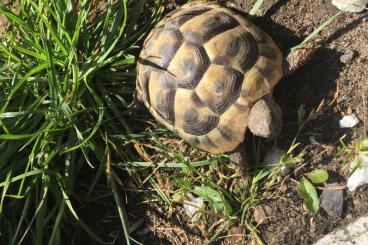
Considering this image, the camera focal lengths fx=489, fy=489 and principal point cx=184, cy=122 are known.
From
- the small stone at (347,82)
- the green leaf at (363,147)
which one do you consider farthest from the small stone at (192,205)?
the small stone at (347,82)

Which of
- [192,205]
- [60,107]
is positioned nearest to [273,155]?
[192,205]

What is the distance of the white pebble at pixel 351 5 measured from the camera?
7.70ft

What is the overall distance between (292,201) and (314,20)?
0.90 metres

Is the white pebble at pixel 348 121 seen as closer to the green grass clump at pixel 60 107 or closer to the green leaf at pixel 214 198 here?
the green leaf at pixel 214 198

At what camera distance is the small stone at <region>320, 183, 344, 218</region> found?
7.25 feet

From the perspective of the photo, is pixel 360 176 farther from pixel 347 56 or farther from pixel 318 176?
pixel 347 56

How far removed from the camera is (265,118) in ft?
6.89

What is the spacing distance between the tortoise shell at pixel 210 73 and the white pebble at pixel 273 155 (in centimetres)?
21

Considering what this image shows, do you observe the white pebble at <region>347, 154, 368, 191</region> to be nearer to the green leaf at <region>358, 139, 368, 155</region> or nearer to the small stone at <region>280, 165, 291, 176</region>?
the green leaf at <region>358, 139, 368, 155</region>

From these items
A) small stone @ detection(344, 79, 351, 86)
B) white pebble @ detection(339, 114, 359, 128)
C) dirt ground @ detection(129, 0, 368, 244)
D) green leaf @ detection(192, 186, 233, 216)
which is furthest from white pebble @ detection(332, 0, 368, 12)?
green leaf @ detection(192, 186, 233, 216)

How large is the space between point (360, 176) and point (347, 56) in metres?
0.57

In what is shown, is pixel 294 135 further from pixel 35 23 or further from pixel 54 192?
pixel 35 23

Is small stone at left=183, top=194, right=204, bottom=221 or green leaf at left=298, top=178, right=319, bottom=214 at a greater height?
green leaf at left=298, top=178, right=319, bottom=214

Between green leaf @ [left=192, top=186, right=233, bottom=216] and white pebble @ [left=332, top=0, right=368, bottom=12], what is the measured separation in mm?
1086
